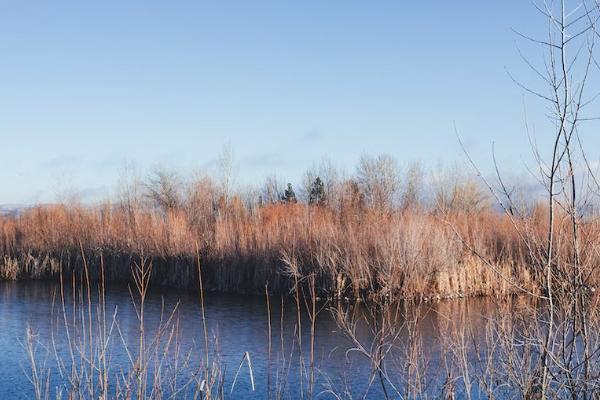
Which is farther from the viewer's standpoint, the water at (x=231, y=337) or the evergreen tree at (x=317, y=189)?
the evergreen tree at (x=317, y=189)

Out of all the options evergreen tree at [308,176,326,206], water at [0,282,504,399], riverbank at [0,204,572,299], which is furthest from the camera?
evergreen tree at [308,176,326,206]

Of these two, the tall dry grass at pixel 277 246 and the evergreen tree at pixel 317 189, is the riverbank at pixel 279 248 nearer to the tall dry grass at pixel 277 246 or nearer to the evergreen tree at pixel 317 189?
the tall dry grass at pixel 277 246

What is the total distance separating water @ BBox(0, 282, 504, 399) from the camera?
8648 mm

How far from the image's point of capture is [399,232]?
632 inches

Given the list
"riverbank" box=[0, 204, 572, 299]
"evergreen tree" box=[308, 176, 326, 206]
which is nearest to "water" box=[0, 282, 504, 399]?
"riverbank" box=[0, 204, 572, 299]

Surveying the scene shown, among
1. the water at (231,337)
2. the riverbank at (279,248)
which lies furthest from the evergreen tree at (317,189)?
the water at (231,337)

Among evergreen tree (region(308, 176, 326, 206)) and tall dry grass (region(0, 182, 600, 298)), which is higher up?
evergreen tree (region(308, 176, 326, 206))

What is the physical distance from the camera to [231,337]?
1203cm

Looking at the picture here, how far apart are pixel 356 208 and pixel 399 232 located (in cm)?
520

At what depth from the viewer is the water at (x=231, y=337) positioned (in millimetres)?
8648

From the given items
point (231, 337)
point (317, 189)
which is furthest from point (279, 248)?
point (317, 189)

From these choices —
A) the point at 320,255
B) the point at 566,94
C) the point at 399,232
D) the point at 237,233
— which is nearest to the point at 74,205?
the point at 237,233

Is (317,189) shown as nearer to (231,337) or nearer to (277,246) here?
(277,246)

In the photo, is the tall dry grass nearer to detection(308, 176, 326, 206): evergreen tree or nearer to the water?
the water
